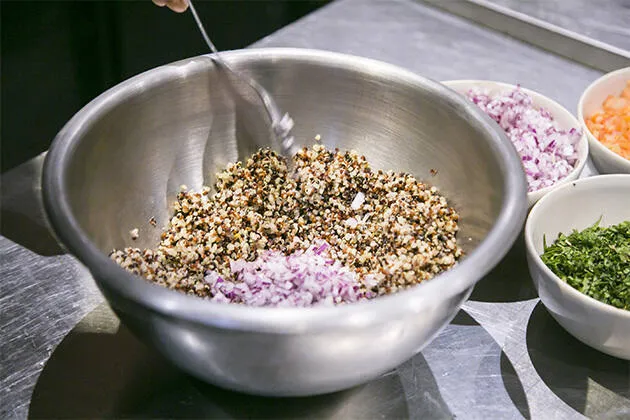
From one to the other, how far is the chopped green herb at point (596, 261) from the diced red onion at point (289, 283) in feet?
1.08

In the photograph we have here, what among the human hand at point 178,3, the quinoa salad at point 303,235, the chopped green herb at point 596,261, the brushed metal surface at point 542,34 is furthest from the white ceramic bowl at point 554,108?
the human hand at point 178,3

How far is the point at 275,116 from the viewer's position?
1440 mm

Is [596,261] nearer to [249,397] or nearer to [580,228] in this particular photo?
[580,228]

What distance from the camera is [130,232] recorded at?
1.31 m

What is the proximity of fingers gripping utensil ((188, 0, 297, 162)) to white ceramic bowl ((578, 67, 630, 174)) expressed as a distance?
1.97 ft

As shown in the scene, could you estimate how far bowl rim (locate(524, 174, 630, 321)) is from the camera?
43.8 inches

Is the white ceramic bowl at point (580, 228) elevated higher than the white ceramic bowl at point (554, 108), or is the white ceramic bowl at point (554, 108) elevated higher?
the white ceramic bowl at point (554, 108)

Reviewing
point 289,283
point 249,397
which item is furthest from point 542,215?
point 249,397

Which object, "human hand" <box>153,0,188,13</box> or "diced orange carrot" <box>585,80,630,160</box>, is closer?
"human hand" <box>153,0,188,13</box>

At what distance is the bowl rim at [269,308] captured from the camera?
2.87ft

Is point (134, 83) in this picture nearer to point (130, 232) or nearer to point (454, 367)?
point (130, 232)

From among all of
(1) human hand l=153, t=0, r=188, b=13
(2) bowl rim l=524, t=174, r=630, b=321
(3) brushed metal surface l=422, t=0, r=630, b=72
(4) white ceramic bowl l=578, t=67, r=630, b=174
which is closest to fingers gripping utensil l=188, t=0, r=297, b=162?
(1) human hand l=153, t=0, r=188, b=13

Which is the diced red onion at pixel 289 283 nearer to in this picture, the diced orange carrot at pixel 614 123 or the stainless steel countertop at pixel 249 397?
the stainless steel countertop at pixel 249 397

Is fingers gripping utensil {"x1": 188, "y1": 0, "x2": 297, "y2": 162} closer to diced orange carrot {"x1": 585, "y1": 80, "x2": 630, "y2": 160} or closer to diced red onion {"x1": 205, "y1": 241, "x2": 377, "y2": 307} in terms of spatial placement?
diced red onion {"x1": 205, "y1": 241, "x2": 377, "y2": 307}
